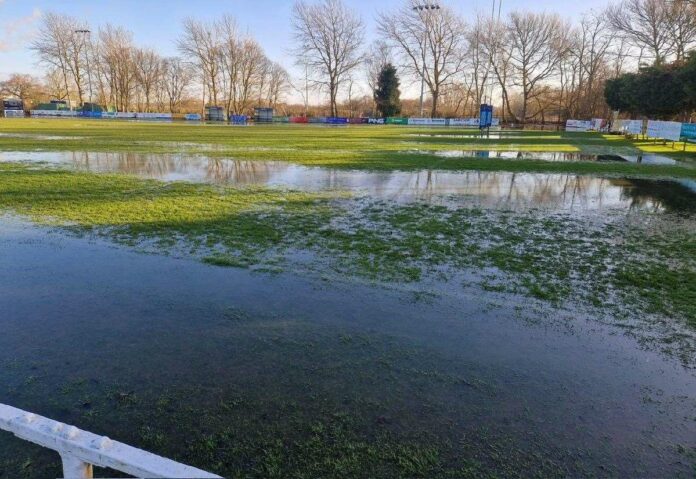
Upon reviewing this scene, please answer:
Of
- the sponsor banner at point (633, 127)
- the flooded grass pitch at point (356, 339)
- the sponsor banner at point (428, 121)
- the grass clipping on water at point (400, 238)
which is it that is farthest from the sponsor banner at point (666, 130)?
the sponsor banner at point (428, 121)

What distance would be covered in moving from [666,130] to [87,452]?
33306mm

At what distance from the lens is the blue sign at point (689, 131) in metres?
24.9

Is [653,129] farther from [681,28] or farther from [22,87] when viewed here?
[22,87]

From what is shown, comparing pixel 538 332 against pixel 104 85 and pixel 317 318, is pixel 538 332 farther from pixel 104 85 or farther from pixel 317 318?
pixel 104 85

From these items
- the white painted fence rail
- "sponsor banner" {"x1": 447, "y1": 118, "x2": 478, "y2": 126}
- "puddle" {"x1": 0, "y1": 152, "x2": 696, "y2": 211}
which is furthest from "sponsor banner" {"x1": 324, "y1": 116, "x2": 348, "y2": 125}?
the white painted fence rail

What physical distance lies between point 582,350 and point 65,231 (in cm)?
691

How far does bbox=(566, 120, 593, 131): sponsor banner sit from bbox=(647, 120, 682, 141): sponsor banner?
2649cm

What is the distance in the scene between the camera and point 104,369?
11.7ft

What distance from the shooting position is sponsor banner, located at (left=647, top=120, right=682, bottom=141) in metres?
26.7

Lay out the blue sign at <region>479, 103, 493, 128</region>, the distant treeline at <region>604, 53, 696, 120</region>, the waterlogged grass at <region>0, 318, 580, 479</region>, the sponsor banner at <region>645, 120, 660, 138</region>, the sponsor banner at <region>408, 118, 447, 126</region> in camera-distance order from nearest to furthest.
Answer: the waterlogged grass at <region>0, 318, 580, 479</region>
the distant treeline at <region>604, 53, 696, 120</region>
the sponsor banner at <region>645, 120, 660, 138</region>
the blue sign at <region>479, 103, 493, 128</region>
the sponsor banner at <region>408, 118, 447, 126</region>

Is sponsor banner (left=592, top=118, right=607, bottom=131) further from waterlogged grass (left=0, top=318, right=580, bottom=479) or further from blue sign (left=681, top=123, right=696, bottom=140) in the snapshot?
waterlogged grass (left=0, top=318, right=580, bottom=479)

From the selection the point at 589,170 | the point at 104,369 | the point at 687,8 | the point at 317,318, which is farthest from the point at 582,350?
the point at 687,8

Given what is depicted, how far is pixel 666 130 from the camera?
28.4 metres

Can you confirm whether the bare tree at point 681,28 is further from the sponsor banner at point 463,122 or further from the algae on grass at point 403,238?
the algae on grass at point 403,238
